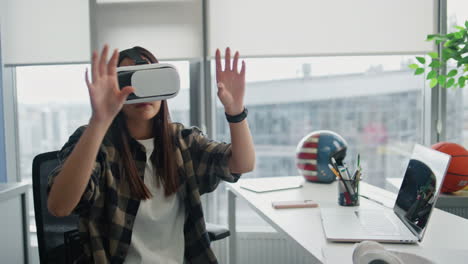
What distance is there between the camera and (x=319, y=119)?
2.41 metres

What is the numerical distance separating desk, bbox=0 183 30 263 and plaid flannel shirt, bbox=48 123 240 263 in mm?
750

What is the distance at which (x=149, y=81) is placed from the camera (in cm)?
93

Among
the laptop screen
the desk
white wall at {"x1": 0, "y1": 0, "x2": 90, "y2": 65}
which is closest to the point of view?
the laptop screen

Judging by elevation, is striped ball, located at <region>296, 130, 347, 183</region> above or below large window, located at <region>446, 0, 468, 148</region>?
below

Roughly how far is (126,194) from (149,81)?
0.40m

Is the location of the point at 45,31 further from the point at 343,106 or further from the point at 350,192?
the point at 350,192

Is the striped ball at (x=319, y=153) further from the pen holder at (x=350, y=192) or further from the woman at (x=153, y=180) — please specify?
the woman at (x=153, y=180)

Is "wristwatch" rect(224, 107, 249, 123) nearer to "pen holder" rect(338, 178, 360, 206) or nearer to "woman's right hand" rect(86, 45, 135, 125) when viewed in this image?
"woman's right hand" rect(86, 45, 135, 125)

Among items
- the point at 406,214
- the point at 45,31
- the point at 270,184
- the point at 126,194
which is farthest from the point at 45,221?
the point at 45,31

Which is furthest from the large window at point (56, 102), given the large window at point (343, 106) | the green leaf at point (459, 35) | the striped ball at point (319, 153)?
the green leaf at point (459, 35)

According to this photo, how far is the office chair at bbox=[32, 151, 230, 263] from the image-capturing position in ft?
3.95

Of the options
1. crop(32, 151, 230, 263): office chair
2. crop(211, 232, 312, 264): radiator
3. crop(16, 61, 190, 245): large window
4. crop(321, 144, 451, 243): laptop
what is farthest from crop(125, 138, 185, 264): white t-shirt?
crop(16, 61, 190, 245): large window

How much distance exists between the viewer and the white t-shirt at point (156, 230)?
1.13 meters

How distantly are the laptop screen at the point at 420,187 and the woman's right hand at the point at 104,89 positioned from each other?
843 millimetres
